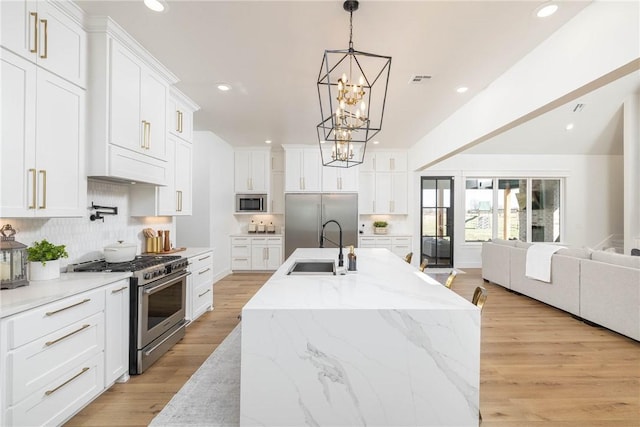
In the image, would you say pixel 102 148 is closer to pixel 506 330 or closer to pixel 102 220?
pixel 102 220

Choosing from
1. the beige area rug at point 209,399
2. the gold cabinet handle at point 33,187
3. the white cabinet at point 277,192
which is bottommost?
the beige area rug at point 209,399

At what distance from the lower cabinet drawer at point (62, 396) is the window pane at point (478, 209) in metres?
7.16

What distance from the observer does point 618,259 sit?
3.21 meters

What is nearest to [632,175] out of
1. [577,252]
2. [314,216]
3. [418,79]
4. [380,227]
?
[577,252]

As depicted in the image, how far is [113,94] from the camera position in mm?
2330

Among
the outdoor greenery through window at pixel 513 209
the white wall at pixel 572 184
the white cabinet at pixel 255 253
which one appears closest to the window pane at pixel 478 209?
the outdoor greenery through window at pixel 513 209

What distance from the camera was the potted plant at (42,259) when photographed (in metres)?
1.95

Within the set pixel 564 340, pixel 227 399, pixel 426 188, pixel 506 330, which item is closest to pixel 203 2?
pixel 227 399

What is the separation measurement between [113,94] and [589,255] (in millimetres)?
5168

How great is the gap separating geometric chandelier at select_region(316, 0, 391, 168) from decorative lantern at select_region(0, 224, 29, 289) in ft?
6.55

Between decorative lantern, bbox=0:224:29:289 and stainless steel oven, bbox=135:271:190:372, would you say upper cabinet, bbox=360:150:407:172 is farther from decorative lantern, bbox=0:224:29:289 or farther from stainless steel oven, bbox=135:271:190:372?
decorative lantern, bbox=0:224:29:289

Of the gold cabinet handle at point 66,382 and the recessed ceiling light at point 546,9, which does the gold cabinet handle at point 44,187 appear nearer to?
the gold cabinet handle at point 66,382

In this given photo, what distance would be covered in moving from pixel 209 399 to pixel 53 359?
0.94 meters

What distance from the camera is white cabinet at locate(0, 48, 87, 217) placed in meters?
1.69
